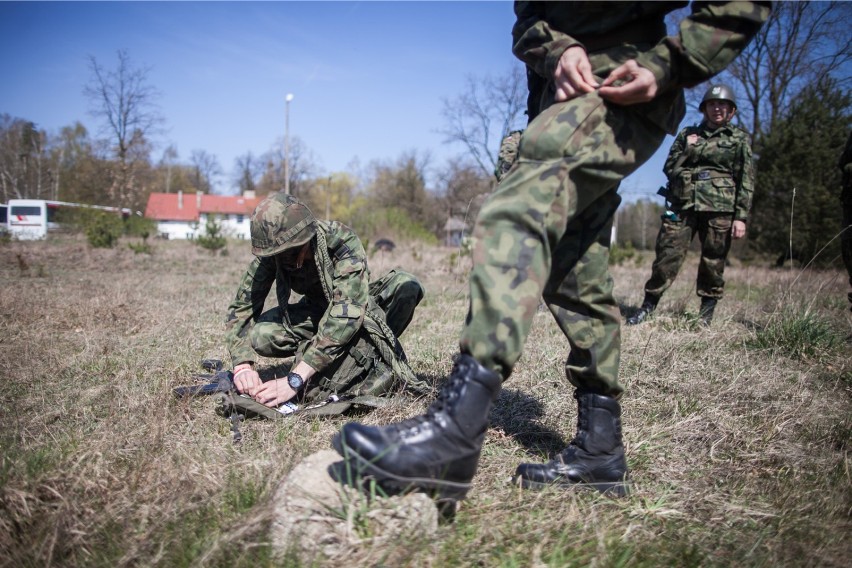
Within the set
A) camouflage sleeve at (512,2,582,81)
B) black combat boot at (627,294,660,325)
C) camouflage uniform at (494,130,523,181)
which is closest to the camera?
camouflage sleeve at (512,2,582,81)

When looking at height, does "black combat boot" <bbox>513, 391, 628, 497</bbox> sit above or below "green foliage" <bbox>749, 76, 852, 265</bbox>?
below

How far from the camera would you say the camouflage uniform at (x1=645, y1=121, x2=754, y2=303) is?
15.9ft

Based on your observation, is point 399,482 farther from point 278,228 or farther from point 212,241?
point 212,241

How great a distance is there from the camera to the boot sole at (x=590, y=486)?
1.64 meters

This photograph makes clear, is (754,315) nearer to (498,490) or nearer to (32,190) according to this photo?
(498,490)

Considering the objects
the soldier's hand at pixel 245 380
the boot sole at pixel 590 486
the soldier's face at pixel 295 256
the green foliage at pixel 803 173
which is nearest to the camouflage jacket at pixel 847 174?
the boot sole at pixel 590 486

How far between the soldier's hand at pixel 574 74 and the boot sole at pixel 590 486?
1.21 m

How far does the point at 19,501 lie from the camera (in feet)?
4.62

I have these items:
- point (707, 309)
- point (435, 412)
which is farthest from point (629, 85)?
point (707, 309)

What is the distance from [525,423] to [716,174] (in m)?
3.88

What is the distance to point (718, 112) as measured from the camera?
495cm

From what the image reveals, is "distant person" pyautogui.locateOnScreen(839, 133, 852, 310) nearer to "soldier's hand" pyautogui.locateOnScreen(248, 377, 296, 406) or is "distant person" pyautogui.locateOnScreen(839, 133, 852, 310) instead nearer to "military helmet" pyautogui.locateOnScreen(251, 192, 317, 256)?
"military helmet" pyautogui.locateOnScreen(251, 192, 317, 256)

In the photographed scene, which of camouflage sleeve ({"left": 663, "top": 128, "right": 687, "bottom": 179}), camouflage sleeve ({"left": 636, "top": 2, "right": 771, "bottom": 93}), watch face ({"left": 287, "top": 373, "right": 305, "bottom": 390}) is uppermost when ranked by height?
camouflage sleeve ({"left": 663, "top": 128, "right": 687, "bottom": 179})

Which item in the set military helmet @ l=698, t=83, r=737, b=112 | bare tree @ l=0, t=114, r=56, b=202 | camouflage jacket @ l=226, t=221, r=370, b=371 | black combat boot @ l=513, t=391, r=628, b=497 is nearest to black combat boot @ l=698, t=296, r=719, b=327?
military helmet @ l=698, t=83, r=737, b=112
